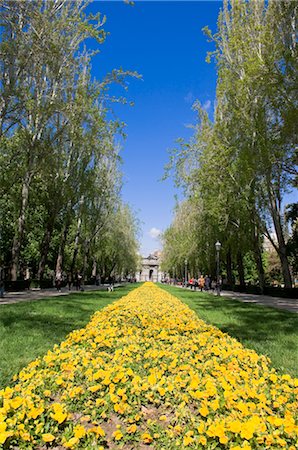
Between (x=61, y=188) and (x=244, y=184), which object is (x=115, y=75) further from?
(x=61, y=188)

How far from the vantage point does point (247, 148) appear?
20.4 meters

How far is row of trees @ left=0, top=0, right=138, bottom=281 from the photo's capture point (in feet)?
46.4

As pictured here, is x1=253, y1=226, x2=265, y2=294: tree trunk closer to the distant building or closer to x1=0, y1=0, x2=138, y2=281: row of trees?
x1=0, y1=0, x2=138, y2=281: row of trees

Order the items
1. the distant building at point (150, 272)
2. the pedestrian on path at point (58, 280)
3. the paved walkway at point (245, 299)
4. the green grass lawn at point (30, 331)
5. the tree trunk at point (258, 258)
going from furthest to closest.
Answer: the distant building at point (150, 272)
the pedestrian on path at point (58, 280)
the tree trunk at point (258, 258)
the paved walkway at point (245, 299)
the green grass lawn at point (30, 331)

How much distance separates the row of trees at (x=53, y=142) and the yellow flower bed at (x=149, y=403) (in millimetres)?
8253

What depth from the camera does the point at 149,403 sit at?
337 cm

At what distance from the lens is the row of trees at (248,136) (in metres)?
15.3

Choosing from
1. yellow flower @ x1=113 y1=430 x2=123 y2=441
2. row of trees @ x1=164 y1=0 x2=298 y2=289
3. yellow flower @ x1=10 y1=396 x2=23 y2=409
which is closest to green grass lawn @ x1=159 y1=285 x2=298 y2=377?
yellow flower @ x1=113 y1=430 x2=123 y2=441

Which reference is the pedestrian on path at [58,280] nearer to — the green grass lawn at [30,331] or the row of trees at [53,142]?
the row of trees at [53,142]

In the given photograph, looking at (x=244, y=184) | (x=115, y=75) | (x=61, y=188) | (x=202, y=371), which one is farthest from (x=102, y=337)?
(x=61, y=188)

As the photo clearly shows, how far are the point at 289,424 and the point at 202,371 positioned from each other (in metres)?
1.55

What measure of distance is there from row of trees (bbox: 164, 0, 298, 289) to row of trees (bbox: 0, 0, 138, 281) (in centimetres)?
622

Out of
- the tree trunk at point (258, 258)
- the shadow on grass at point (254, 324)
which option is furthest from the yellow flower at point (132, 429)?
the tree trunk at point (258, 258)

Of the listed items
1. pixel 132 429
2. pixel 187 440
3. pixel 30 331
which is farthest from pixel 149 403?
pixel 30 331
